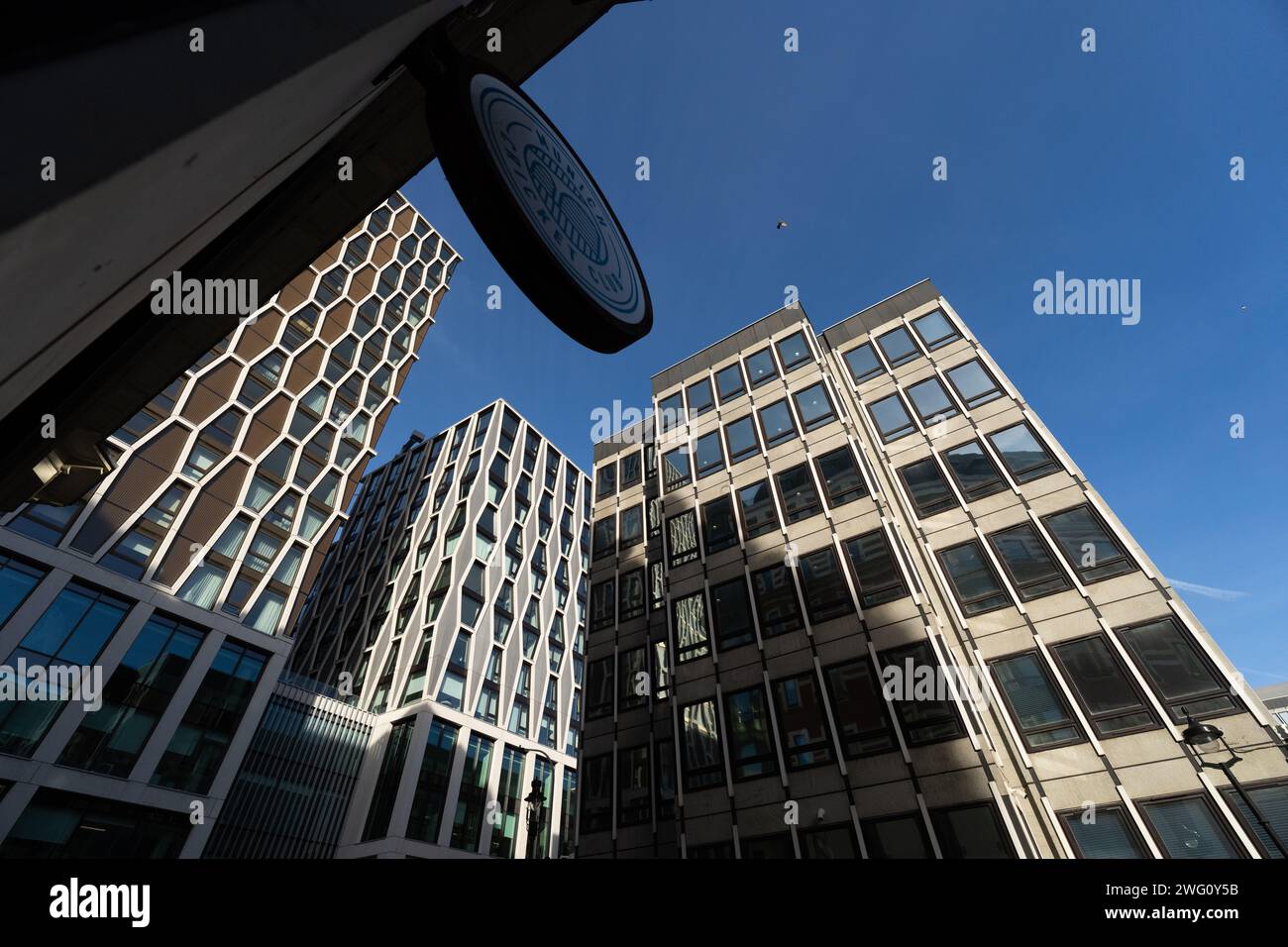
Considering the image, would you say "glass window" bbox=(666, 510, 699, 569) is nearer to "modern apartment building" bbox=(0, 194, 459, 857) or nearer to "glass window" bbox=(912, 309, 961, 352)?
"glass window" bbox=(912, 309, 961, 352)

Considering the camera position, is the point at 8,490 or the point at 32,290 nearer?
the point at 32,290

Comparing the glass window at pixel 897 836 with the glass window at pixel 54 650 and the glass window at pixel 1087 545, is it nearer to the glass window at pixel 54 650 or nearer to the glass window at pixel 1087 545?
the glass window at pixel 1087 545

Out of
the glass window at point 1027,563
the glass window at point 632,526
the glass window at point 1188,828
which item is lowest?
the glass window at point 1188,828

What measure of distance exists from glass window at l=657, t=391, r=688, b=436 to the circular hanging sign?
22179 mm

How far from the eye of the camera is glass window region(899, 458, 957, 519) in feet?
64.7

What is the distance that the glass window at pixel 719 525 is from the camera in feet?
70.3

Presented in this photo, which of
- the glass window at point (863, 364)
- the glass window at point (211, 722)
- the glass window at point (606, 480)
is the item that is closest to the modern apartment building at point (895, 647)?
the glass window at point (863, 364)

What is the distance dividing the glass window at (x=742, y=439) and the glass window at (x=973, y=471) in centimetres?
689

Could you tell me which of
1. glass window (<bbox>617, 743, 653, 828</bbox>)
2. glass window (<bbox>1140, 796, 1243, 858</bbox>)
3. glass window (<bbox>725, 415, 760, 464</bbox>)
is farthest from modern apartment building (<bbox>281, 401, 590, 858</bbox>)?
glass window (<bbox>1140, 796, 1243, 858</bbox>)

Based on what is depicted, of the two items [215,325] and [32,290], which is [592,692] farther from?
[32,290]
